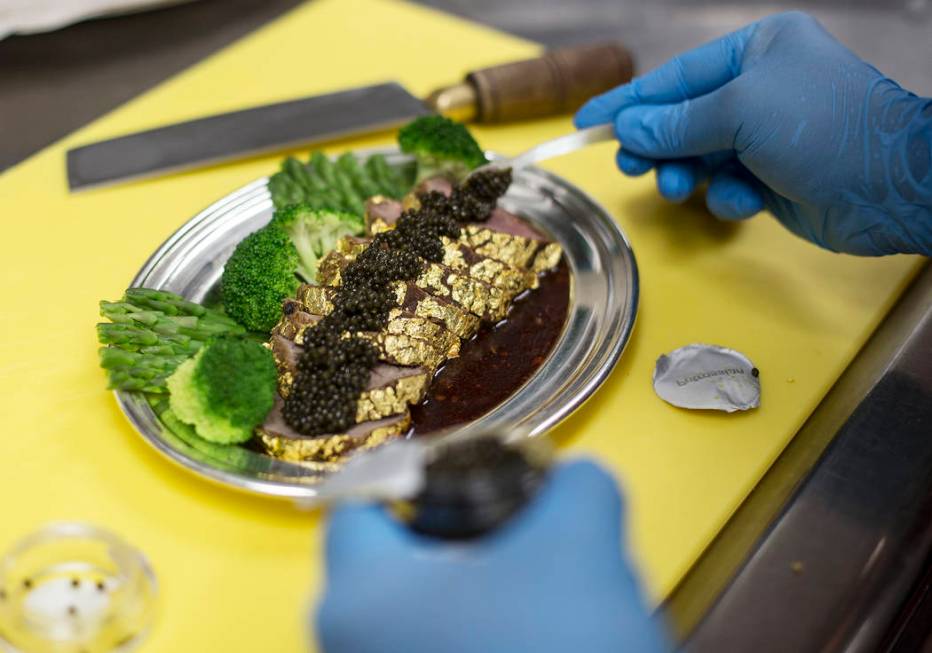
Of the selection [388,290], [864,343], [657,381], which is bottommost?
[864,343]

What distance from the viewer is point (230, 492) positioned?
2.13 metres

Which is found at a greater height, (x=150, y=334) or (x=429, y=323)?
(x=150, y=334)

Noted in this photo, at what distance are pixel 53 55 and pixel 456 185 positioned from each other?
8.69ft

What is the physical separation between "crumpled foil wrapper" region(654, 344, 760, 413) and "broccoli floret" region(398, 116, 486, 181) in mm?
984

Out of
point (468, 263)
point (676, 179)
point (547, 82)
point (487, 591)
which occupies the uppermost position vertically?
point (487, 591)

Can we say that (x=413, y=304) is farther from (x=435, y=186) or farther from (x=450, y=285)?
(x=435, y=186)

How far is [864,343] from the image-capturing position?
2572 millimetres

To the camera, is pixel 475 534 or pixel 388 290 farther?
pixel 388 290

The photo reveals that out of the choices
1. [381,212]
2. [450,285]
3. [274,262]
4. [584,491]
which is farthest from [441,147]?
[584,491]

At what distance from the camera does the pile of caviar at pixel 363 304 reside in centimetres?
218

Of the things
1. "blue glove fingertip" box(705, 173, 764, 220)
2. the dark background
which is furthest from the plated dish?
the dark background

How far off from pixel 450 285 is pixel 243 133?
4.32 feet

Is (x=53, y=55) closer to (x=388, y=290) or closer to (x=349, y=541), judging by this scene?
(x=388, y=290)

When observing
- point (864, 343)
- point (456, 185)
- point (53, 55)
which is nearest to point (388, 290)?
point (456, 185)
